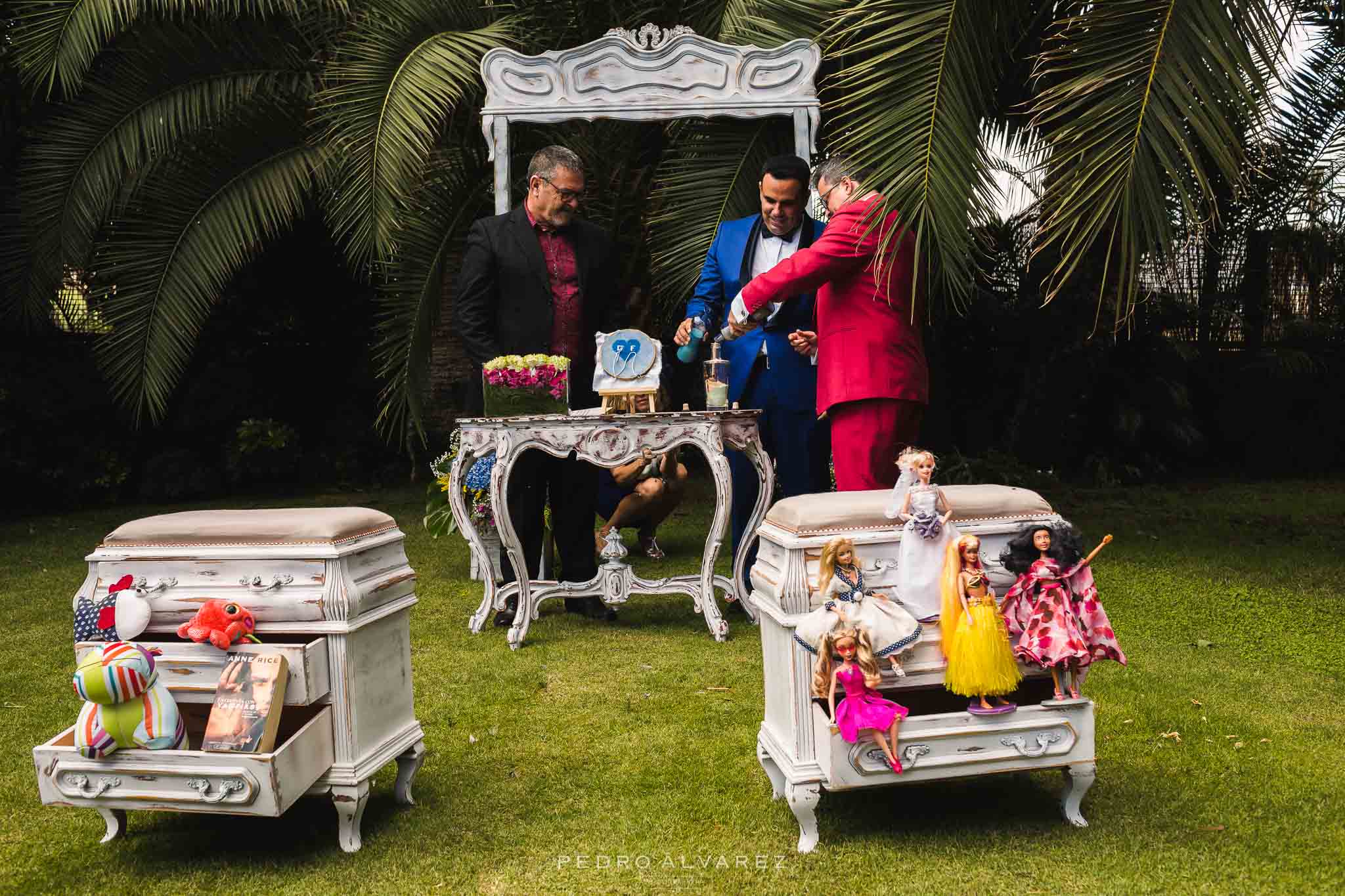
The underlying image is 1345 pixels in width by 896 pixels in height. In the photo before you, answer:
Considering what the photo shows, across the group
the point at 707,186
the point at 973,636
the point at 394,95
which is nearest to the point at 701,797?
the point at 973,636

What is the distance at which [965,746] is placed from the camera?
2436 millimetres

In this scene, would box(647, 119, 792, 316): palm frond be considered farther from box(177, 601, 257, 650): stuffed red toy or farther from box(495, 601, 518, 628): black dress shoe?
box(177, 601, 257, 650): stuffed red toy

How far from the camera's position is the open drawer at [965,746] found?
2.40 m

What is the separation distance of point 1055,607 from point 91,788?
6.96 feet

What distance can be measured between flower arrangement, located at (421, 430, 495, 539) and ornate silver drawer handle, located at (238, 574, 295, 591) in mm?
1765

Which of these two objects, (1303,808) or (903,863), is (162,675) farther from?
(1303,808)

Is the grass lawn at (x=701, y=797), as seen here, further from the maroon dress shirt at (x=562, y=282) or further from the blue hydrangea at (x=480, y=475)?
the maroon dress shirt at (x=562, y=282)

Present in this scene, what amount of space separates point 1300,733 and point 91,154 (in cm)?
785

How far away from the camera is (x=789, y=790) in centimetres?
247

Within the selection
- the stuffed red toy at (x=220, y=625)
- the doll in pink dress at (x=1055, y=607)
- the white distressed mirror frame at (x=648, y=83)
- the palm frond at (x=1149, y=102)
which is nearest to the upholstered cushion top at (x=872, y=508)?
the doll in pink dress at (x=1055, y=607)

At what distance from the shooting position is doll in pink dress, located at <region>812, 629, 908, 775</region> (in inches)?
93.7

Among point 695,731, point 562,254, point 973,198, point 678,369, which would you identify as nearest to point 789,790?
point 695,731

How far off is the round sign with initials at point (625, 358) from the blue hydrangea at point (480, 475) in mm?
765

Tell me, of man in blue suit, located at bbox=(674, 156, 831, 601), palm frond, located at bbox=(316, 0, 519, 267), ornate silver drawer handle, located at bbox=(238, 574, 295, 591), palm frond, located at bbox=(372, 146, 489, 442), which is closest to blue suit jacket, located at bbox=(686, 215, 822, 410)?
man in blue suit, located at bbox=(674, 156, 831, 601)
